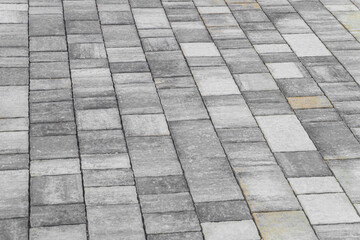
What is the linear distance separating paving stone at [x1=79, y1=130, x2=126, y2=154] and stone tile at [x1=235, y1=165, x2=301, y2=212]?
41.1 inches

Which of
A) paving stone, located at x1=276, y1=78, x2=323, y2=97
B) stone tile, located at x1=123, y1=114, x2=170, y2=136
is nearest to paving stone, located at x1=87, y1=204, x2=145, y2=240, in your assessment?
stone tile, located at x1=123, y1=114, x2=170, y2=136

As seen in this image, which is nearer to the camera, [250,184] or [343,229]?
[343,229]

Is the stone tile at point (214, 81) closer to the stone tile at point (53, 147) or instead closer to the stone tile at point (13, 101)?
the stone tile at point (53, 147)

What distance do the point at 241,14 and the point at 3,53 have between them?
3.00 m

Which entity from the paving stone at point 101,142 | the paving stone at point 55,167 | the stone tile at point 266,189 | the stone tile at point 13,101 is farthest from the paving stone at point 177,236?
the stone tile at point 13,101

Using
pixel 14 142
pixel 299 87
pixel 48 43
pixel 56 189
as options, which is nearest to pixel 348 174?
pixel 299 87

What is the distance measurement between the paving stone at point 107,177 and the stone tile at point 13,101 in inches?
44.5

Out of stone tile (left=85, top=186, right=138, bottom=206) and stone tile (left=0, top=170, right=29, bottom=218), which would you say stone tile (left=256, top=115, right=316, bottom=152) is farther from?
stone tile (left=0, top=170, right=29, bottom=218)

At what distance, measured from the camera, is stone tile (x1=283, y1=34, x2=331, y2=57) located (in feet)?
23.7

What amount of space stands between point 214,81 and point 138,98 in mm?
859

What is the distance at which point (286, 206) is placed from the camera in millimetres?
4852

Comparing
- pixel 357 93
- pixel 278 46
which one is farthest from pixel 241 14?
pixel 357 93

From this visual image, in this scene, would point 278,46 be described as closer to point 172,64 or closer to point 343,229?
point 172,64

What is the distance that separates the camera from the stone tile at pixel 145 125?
5.65 metres
